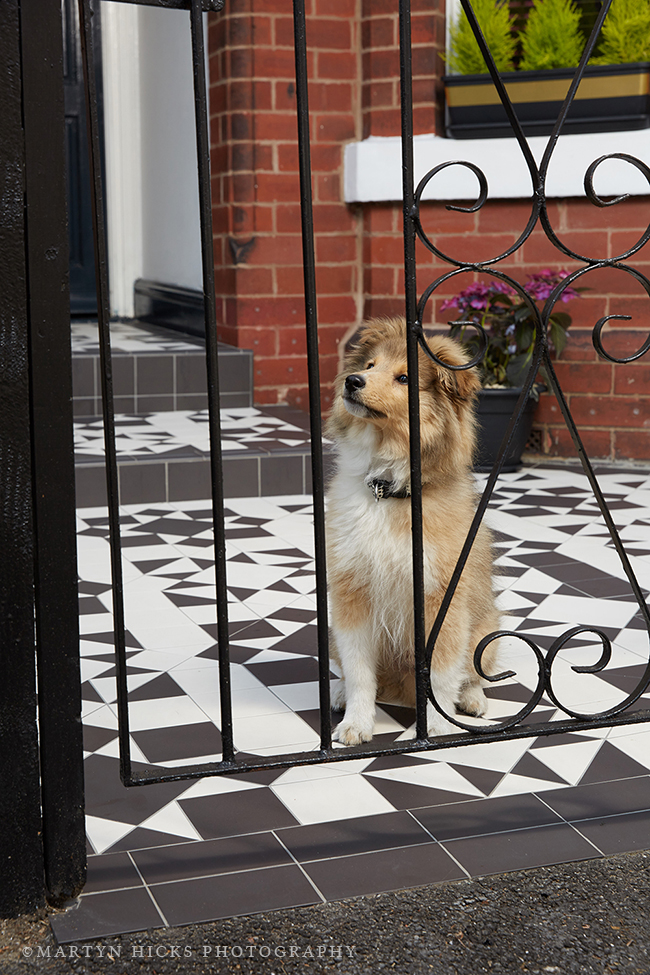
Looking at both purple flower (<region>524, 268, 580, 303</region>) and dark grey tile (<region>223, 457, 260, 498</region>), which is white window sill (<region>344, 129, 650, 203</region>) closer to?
purple flower (<region>524, 268, 580, 303</region>)

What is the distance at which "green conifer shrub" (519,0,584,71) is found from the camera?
18.6 feet

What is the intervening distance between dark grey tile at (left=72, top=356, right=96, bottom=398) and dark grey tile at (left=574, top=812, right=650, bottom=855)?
4.33 metres

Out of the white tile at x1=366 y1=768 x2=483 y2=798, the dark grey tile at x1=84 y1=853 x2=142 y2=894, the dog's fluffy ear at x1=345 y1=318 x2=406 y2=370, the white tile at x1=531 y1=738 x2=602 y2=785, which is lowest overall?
the white tile at x1=531 y1=738 x2=602 y2=785

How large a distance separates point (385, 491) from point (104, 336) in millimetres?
935

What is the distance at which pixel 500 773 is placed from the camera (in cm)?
231

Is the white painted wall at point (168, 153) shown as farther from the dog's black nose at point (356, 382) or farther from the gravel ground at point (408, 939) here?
the gravel ground at point (408, 939)

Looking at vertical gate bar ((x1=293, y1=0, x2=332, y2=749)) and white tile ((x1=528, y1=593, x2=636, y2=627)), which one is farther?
white tile ((x1=528, y1=593, x2=636, y2=627))

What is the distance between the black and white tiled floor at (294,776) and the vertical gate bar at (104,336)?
0.29m

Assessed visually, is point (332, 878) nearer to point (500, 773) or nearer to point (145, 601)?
point (500, 773)

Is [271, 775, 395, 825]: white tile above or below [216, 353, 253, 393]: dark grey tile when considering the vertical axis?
below

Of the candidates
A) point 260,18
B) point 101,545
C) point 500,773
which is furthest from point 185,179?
point 500,773

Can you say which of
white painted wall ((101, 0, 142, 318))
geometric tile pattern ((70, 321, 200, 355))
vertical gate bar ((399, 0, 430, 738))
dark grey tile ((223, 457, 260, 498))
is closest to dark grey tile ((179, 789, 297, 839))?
vertical gate bar ((399, 0, 430, 738))

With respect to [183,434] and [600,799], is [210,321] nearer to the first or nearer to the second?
[600,799]

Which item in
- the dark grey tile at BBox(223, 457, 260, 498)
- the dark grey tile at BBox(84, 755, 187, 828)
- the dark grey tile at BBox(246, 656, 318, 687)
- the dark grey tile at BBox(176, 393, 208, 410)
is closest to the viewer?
the dark grey tile at BBox(84, 755, 187, 828)
